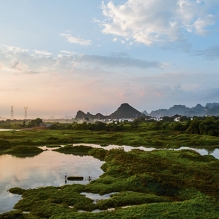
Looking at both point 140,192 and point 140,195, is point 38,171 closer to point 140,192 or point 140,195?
point 140,192

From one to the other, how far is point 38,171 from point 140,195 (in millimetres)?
13854

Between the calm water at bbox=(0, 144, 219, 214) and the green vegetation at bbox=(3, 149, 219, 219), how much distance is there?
1.46 meters

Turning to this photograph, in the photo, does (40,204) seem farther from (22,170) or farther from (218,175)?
(218,175)

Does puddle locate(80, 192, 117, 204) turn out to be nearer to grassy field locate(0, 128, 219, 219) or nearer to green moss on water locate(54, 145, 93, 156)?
grassy field locate(0, 128, 219, 219)

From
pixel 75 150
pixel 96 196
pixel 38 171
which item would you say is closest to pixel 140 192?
pixel 96 196

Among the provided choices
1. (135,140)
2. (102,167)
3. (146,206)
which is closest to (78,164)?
(102,167)

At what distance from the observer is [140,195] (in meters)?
19.4

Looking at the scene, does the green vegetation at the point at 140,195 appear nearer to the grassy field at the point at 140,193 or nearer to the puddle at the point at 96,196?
the grassy field at the point at 140,193

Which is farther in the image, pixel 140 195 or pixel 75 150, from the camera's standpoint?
pixel 75 150

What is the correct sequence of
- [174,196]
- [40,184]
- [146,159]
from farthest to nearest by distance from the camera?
[146,159], [40,184], [174,196]

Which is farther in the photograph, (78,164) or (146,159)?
(78,164)

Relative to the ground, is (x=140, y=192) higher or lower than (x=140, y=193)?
lower

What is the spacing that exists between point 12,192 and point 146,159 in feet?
51.1

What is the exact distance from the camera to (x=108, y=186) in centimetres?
2173
